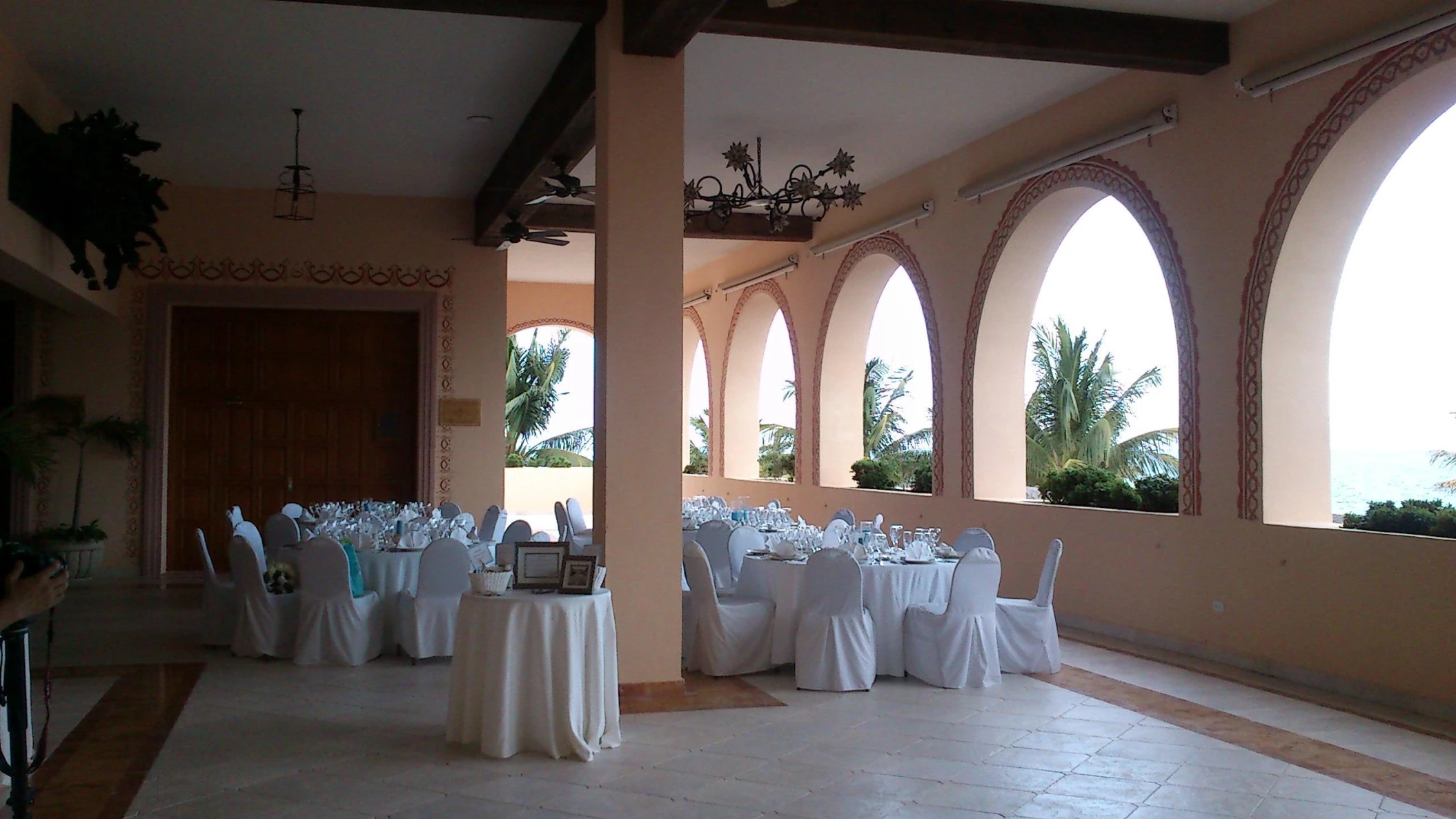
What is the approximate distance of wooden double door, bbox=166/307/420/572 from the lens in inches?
449

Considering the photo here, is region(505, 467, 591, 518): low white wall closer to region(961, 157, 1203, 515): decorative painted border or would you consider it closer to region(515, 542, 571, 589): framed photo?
region(961, 157, 1203, 515): decorative painted border

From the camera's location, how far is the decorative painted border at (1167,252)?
24.0 ft

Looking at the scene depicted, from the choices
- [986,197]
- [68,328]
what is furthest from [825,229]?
[68,328]

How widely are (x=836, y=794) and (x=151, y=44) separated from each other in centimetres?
626

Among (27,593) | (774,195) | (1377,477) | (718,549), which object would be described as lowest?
(718,549)

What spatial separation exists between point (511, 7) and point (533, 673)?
3495 mm

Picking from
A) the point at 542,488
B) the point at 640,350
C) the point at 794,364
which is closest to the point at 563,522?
the point at 794,364

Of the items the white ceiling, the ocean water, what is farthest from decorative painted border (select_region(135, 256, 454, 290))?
the ocean water

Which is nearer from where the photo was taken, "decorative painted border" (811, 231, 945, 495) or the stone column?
the stone column

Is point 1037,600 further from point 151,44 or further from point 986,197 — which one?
point 151,44

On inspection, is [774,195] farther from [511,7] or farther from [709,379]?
[709,379]

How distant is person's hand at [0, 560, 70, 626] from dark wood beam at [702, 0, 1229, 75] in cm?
449

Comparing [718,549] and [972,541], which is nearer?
[972,541]

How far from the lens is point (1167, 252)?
24.6 ft
